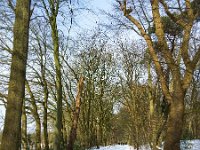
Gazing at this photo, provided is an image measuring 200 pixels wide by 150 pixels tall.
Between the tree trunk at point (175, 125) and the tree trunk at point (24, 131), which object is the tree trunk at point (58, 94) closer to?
the tree trunk at point (175, 125)

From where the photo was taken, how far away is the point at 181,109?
1148cm

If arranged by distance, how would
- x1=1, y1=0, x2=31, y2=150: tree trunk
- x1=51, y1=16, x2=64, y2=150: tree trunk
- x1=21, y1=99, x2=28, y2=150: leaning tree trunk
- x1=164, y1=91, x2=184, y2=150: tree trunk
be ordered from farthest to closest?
x1=21, y1=99, x2=28, y2=150: leaning tree trunk, x1=51, y1=16, x2=64, y2=150: tree trunk, x1=164, y1=91, x2=184, y2=150: tree trunk, x1=1, y1=0, x2=31, y2=150: tree trunk

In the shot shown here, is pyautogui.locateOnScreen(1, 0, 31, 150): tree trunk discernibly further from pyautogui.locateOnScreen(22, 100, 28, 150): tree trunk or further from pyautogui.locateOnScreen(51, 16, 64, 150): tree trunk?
pyautogui.locateOnScreen(22, 100, 28, 150): tree trunk

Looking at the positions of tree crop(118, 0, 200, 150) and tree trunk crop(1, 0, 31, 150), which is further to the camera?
tree crop(118, 0, 200, 150)

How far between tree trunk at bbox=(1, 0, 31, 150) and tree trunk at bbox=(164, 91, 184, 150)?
5.30 metres

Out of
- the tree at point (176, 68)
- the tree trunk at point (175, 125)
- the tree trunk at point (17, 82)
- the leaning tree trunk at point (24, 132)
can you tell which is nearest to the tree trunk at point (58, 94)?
the tree at point (176, 68)

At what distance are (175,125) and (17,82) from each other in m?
5.72

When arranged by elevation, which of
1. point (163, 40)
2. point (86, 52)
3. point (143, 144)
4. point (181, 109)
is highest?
point (86, 52)

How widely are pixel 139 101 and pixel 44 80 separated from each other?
7492mm

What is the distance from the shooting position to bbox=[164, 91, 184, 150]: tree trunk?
11.3m

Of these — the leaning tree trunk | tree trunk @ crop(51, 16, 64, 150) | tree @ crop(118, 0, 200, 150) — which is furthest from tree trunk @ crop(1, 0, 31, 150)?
the leaning tree trunk

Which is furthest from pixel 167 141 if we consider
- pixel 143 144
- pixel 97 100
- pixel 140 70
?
pixel 97 100

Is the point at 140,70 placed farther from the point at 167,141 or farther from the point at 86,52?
the point at 167,141

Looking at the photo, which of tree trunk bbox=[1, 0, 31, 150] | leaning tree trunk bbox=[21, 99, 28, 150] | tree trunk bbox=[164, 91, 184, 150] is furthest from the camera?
leaning tree trunk bbox=[21, 99, 28, 150]
